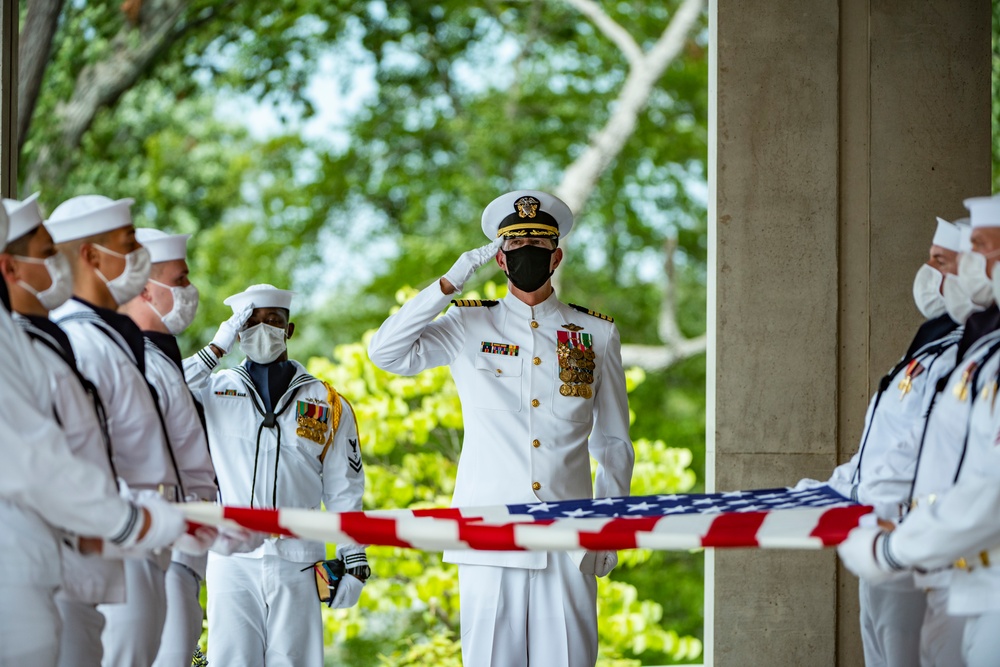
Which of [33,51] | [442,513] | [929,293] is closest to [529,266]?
[442,513]

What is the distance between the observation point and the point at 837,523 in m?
3.39

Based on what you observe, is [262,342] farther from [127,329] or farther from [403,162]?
[403,162]

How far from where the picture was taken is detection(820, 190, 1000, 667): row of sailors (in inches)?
113

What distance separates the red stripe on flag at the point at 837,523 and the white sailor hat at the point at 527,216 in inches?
58.2

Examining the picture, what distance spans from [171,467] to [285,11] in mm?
9408

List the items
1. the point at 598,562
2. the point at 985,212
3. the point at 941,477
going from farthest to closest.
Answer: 1. the point at 598,562
2. the point at 941,477
3. the point at 985,212

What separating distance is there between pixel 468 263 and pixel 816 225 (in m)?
1.99

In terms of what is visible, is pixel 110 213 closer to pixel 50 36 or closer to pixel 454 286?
pixel 454 286

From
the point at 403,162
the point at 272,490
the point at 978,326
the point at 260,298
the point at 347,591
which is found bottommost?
the point at 347,591

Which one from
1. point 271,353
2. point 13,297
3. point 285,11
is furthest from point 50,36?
point 13,297

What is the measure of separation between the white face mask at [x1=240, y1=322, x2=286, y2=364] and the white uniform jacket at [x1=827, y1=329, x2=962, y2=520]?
86.8 inches

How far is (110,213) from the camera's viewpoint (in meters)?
3.37

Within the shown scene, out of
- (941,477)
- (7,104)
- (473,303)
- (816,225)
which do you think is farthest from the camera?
(816,225)

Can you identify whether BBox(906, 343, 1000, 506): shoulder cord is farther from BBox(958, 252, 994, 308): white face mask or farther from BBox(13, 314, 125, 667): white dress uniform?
BBox(13, 314, 125, 667): white dress uniform
